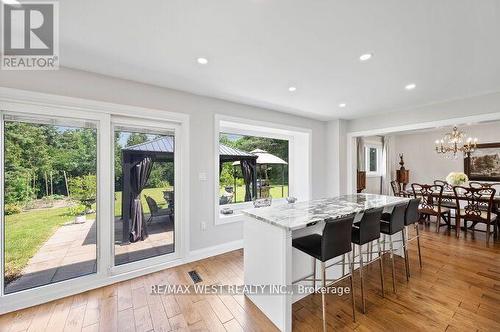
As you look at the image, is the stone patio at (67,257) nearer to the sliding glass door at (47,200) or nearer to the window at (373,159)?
the sliding glass door at (47,200)

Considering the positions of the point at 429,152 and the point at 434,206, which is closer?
the point at 434,206

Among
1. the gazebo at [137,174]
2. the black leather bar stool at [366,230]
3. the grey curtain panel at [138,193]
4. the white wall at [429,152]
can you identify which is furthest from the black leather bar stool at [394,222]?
the white wall at [429,152]

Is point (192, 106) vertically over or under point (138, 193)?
over

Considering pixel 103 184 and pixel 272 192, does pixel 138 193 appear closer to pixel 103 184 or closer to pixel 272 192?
pixel 103 184

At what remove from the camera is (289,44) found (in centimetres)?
193

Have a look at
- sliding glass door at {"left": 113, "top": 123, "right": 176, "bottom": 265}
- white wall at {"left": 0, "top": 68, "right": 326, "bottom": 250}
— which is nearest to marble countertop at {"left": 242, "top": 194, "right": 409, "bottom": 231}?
white wall at {"left": 0, "top": 68, "right": 326, "bottom": 250}

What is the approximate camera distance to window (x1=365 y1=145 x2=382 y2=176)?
269 inches

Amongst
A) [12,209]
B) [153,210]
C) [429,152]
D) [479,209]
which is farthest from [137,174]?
[429,152]

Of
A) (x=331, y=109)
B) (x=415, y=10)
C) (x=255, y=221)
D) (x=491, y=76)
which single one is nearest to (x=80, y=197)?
(x=255, y=221)

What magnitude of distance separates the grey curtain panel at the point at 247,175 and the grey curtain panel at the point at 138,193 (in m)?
1.85

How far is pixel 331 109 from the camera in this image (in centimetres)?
404

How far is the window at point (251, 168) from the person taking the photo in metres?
4.03

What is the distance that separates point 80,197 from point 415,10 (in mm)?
3598

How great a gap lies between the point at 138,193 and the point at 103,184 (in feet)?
1.47
